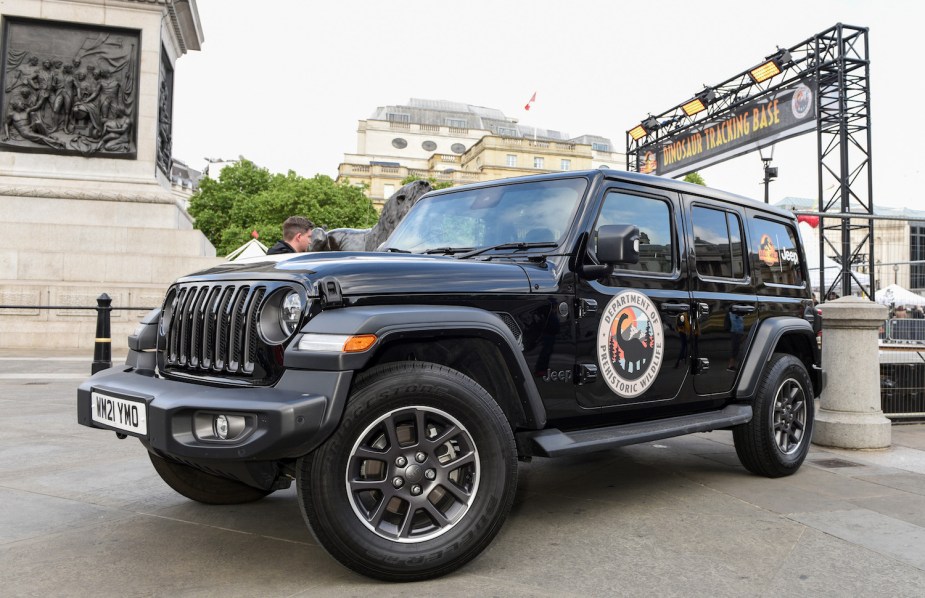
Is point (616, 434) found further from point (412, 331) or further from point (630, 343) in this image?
point (412, 331)

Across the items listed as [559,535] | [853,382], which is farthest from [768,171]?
[559,535]

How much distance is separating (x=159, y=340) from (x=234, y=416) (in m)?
1.10

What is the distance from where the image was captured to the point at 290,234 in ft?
21.7

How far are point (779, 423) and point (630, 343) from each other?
1830 millimetres

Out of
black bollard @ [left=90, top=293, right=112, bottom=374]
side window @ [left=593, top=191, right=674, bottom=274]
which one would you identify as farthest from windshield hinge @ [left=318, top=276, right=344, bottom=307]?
black bollard @ [left=90, top=293, right=112, bottom=374]

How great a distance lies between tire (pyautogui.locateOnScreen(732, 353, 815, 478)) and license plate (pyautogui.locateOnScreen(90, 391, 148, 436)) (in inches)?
145

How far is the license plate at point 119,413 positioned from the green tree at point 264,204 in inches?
1658

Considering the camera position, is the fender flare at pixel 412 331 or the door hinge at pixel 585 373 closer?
the fender flare at pixel 412 331

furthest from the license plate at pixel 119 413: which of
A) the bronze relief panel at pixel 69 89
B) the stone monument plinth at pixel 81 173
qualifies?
the bronze relief panel at pixel 69 89

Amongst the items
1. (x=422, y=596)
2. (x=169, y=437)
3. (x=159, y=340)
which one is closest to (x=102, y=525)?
(x=159, y=340)

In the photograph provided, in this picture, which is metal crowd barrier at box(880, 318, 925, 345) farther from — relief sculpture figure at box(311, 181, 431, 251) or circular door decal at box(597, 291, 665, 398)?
circular door decal at box(597, 291, 665, 398)

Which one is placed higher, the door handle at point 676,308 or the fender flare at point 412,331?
the door handle at point 676,308

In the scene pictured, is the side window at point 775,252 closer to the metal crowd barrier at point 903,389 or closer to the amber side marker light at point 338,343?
the metal crowd barrier at point 903,389

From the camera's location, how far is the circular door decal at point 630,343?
3.90m
